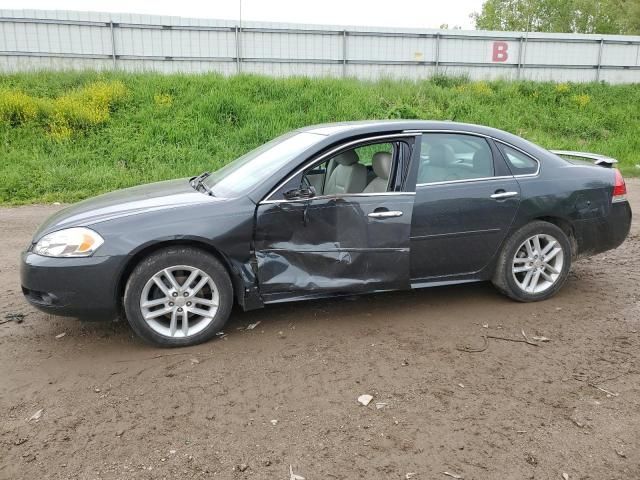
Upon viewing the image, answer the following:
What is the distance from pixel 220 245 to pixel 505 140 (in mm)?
2541

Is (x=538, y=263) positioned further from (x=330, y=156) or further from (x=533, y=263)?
(x=330, y=156)

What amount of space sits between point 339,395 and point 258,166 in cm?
206

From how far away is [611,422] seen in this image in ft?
10.0

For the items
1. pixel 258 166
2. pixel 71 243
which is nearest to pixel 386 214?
pixel 258 166

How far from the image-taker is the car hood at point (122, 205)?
3.99 m

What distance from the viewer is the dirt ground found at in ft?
9.05

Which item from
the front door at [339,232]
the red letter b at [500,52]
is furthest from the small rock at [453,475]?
the red letter b at [500,52]

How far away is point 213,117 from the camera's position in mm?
13898

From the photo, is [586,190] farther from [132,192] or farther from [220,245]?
[132,192]

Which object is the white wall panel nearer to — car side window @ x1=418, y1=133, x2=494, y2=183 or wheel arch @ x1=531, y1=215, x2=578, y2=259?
car side window @ x1=418, y1=133, x2=494, y2=183

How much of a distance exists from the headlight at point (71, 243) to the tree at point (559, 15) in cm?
4806

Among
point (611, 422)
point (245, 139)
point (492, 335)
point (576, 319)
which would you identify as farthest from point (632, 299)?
point (245, 139)

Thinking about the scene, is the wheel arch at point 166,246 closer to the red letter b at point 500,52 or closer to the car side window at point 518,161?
the car side window at point 518,161

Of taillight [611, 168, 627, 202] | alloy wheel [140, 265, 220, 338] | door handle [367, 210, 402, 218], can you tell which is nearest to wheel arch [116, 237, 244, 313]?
alloy wheel [140, 265, 220, 338]
